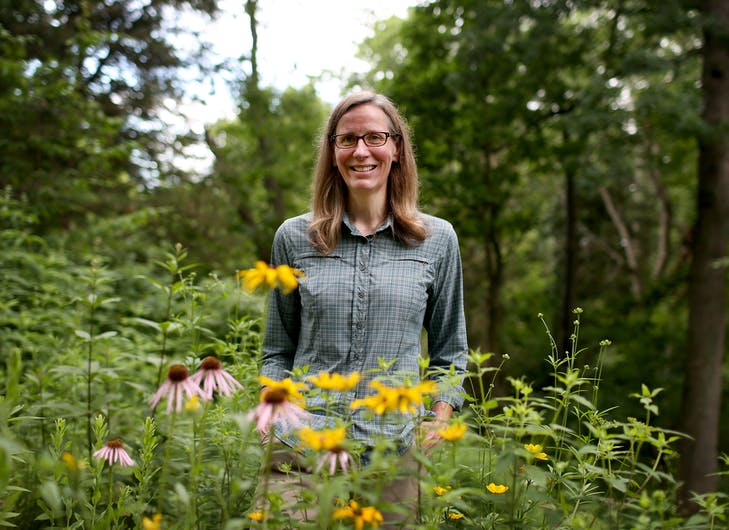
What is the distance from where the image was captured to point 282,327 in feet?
6.57

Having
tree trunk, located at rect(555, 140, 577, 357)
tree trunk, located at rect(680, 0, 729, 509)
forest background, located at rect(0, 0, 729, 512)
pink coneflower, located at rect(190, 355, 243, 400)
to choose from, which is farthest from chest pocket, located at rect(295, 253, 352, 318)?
tree trunk, located at rect(555, 140, 577, 357)

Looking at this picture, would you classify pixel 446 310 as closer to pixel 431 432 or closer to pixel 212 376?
pixel 431 432

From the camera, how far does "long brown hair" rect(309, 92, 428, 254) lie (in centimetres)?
200

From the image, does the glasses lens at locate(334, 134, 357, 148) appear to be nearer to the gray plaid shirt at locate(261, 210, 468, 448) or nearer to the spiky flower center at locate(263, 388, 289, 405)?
the gray plaid shirt at locate(261, 210, 468, 448)

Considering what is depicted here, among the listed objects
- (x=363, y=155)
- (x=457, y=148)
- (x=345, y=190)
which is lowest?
(x=345, y=190)

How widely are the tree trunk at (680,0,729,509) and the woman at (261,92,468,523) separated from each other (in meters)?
5.23

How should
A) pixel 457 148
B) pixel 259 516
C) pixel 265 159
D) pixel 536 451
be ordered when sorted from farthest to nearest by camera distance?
pixel 265 159, pixel 457 148, pixel 536 451, pixel 259 516

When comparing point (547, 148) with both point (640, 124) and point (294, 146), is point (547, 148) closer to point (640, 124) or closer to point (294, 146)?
point (640, 124)

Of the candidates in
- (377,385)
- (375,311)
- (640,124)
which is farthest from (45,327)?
(640,124)

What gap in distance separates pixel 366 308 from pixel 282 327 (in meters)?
0.32

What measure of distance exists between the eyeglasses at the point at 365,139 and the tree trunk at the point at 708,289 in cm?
534

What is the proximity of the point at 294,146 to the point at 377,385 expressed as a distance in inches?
420

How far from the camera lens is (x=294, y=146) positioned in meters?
11.3

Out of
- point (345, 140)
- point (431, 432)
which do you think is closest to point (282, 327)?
point (345, 140)
